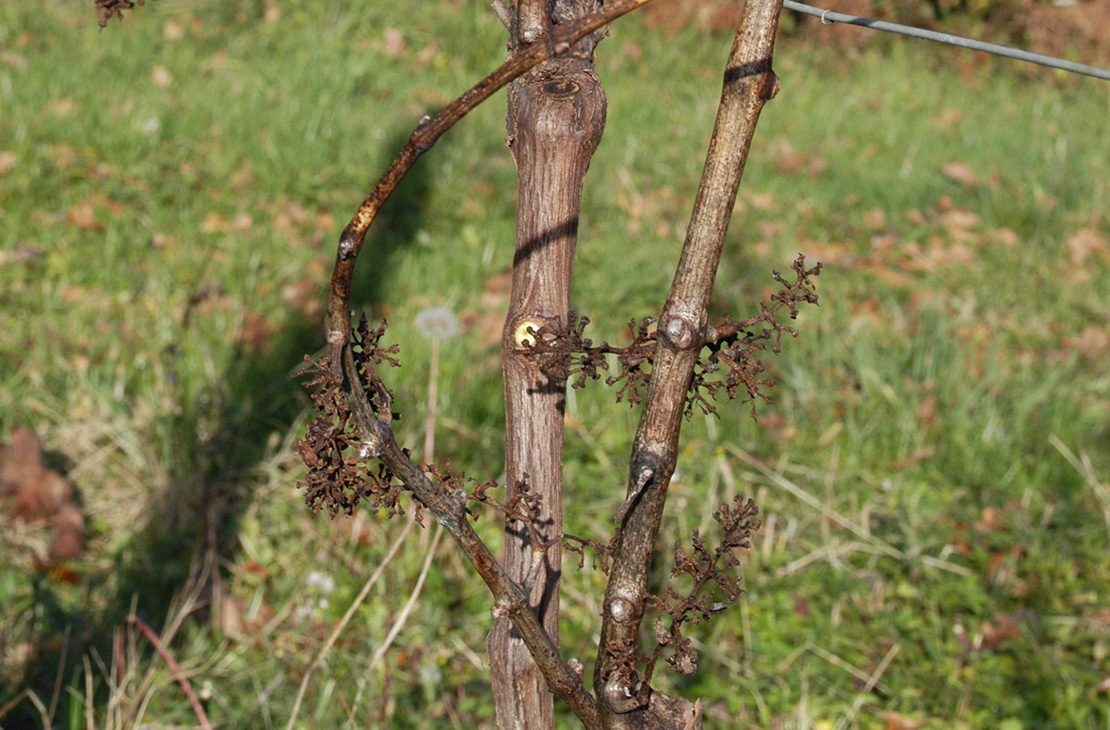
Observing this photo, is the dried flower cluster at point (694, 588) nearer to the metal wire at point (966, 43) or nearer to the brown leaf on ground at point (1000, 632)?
the metal wire at point (966, 43)

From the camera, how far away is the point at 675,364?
0.88 metres

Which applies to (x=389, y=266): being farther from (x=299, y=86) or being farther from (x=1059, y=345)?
(x=1059, y=345)

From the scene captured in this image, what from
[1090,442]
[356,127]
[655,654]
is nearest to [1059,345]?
[1090,442]

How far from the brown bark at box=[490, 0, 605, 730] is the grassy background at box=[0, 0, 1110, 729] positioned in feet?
3.15

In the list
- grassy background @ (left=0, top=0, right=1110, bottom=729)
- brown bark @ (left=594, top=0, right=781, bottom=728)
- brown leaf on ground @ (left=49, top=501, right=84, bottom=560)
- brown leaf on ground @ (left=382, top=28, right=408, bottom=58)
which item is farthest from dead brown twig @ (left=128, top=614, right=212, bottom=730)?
brown leaf on ground @ (left=382, top=28, right=408, bottom=58)

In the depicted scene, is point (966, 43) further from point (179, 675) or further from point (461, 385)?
point (461, 385)

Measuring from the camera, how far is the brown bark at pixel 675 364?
809 mm

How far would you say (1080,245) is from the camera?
158 inches

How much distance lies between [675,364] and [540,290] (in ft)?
0.81

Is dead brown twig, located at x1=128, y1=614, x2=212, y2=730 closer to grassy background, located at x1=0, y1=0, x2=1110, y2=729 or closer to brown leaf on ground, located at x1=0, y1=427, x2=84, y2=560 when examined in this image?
grassy background, located at x1=0, y1=0, x2=1110, y2=729

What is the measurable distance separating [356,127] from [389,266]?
2.97 feet

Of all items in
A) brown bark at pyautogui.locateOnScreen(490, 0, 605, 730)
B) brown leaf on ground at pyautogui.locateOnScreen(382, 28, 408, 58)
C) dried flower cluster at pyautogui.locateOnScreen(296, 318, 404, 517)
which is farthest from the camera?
brown leaf on ground at pyautogui.locateOnScreen(382, 28, 408, 58)

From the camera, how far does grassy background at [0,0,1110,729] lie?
7.24 ft

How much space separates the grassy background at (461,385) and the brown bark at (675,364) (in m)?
1.08
